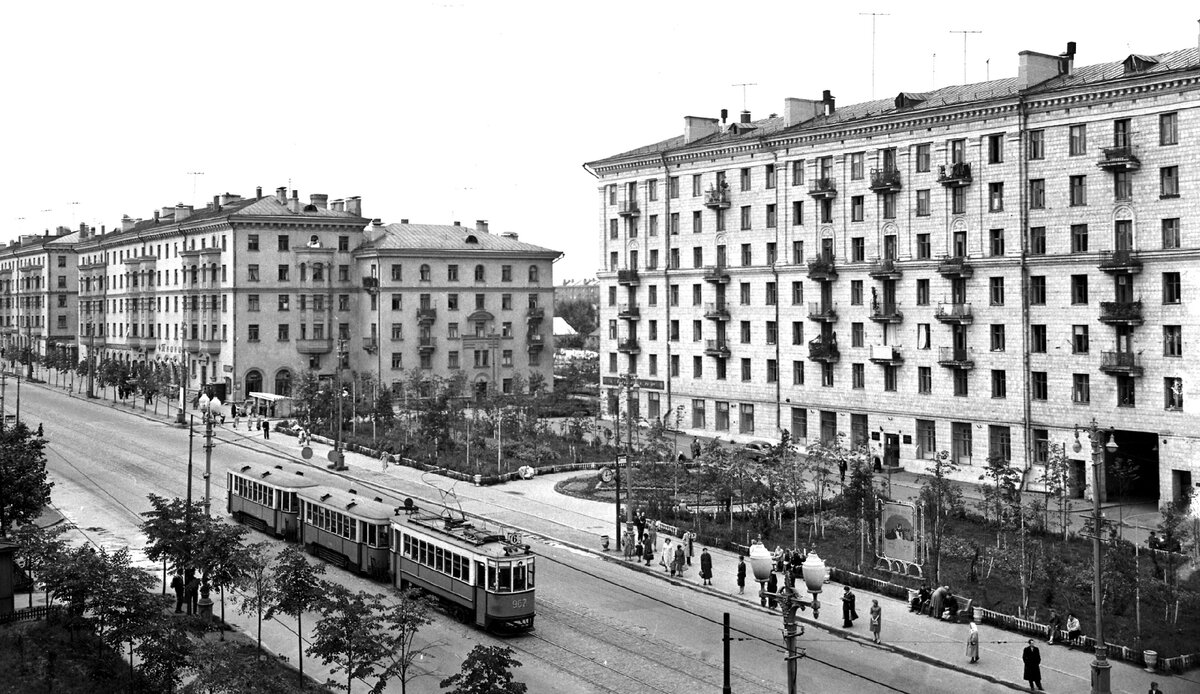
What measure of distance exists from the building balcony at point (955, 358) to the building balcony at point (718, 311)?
16322 mm

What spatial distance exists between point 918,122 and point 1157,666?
128ft

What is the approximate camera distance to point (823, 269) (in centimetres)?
6794

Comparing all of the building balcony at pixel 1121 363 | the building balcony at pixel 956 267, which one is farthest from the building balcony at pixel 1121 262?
the building balcony at pixel 956 267

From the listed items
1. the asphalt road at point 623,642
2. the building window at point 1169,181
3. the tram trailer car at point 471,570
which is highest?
the building window at point 1169,181

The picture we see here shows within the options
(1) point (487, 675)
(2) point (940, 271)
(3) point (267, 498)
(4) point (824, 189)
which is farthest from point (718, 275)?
(1) point (487, 675)

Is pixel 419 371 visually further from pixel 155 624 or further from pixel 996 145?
pixel 155 624

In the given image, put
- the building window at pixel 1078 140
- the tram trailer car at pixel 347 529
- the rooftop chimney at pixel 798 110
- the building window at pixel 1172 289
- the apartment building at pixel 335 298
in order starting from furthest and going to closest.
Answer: the apartment building at pixel 335 298 → the rooftop chimney at pixel 798 110 → the building window at pixel 1078 140 → the building window at pixel 1172 289 → the tram trailer car at pixel 347 529

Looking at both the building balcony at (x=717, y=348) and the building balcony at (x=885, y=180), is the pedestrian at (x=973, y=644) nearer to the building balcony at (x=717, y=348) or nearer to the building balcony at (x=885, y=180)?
the building balcony at (x=885, y=180)

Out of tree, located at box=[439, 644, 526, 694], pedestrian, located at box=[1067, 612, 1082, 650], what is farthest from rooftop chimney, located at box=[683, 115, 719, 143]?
tree, located at box=[439, 644, 526, 694]

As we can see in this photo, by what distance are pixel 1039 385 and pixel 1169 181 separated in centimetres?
1143

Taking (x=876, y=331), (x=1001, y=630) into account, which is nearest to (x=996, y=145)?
(x=876, y=331)

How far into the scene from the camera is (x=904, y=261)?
64.1 metres

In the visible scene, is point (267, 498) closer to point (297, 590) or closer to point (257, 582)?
point (257, 582)

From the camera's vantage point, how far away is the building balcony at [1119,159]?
53406 millimetres
